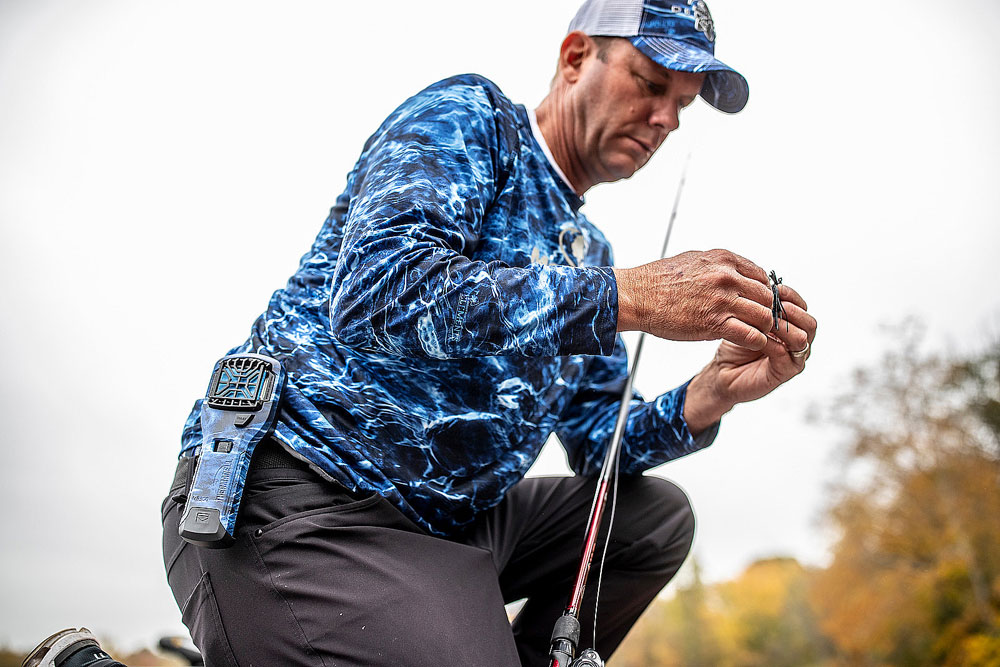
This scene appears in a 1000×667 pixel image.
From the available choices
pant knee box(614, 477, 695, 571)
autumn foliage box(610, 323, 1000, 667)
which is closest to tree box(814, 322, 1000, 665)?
autumn foliage box(610, 323, 1000, 667)

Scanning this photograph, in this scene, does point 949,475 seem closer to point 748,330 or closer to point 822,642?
point 822,642

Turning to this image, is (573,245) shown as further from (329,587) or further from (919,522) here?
(919,522)

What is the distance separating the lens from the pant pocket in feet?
3.53

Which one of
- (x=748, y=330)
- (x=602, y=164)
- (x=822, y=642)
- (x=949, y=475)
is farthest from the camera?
(x=822, y=642)

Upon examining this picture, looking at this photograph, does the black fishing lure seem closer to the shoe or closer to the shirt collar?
the shirt collar

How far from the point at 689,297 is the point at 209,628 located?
2.83 ft

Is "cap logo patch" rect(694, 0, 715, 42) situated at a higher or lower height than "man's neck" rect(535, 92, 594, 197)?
higher

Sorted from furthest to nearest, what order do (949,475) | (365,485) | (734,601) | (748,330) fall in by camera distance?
1. (734,601)
2. (949,475)
3. (365,485)
4. (748,330)

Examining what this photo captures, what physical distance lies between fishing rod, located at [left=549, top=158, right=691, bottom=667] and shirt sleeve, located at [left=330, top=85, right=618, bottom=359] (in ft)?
0.65

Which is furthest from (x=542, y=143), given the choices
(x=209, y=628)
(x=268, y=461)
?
(x=209, y=628)

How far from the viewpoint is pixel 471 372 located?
4.15 ft

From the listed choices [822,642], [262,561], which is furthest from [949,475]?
[262,561]

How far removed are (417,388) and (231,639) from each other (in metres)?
0.47

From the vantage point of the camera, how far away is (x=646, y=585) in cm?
161
